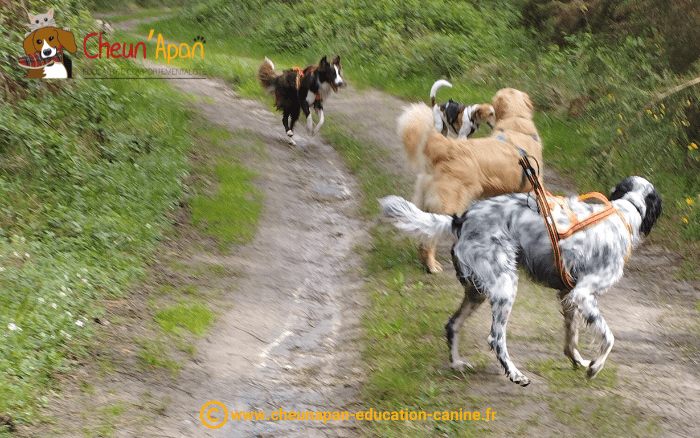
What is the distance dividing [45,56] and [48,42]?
61 cm

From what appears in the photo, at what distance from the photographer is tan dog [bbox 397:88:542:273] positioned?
6555mm

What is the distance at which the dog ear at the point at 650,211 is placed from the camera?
16.6 ft

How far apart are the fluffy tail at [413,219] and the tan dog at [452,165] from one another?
1518 mm

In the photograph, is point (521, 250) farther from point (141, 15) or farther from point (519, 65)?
point (141, 15)

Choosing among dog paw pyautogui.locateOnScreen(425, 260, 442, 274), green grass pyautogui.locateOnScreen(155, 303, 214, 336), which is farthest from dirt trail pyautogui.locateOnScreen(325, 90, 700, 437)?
green grass pyautogui.locateOnScreen(155, 303, 214, 336)

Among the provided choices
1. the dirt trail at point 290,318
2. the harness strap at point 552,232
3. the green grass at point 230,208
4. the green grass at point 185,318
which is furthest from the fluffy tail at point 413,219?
the green grass at point 230,208

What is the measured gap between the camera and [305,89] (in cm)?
1207

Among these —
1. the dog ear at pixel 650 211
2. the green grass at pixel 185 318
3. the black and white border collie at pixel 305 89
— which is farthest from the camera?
the black and white border collie at pixel 305 89

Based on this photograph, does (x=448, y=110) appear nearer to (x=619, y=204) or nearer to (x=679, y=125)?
(x=679, y=125)

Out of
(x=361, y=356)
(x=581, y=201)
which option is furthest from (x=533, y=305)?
(x=361, y=356)

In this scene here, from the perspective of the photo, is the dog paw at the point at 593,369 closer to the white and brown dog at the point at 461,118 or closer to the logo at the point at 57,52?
the white and brown dog at the point at 461,118

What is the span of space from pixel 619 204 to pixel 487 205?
1.11 m

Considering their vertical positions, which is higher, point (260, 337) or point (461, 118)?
point (461, 118)

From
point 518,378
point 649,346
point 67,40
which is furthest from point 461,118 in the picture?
point 67,40
